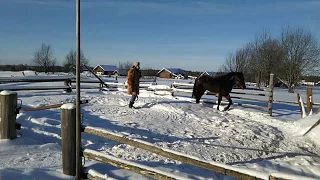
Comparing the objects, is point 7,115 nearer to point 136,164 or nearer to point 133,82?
point 136,164

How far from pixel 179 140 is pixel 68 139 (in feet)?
12.6

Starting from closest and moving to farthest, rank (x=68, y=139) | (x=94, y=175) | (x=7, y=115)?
(x=94, y=175) → (x=68, y=139) → (x=7, y=115)

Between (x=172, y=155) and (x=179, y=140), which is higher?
(x=172, y=155)

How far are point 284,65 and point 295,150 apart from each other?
140 ft

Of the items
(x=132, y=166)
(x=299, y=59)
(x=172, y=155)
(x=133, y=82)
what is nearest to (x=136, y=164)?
(x=132, y=166)

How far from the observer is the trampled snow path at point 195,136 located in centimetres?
621

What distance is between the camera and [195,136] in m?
8.12

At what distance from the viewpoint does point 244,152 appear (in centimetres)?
716

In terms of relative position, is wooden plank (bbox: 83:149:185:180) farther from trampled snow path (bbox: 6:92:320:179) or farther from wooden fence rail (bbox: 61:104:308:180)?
trampled snow path (bbox: 6:92:320:179)

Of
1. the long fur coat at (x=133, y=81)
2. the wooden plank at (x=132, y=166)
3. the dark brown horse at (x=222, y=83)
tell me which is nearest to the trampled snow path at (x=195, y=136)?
the wooden plank at (x=132, y=166)

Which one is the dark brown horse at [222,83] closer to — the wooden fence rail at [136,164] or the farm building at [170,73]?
the wooden fence rail at [136,164]

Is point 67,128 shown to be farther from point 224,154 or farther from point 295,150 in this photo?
point 295,150

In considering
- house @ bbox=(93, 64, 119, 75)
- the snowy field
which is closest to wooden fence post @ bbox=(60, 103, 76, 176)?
the snowy field

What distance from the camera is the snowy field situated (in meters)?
4.88
